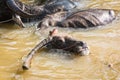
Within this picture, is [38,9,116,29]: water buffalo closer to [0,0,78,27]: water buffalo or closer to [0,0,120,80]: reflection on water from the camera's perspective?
[0,0,120,80]: reflection on water

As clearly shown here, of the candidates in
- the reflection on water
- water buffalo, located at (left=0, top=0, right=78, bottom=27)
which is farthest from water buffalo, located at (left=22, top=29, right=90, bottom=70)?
water buffalo, located at (left=0, top=0, right=78, bottom=27)

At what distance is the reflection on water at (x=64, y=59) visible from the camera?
4426 millimetres

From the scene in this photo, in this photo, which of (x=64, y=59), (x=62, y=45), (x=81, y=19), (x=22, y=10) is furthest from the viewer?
(x=22, y=10)

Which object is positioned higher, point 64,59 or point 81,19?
point 81,19

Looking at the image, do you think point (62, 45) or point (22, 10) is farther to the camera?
point (22, 10)

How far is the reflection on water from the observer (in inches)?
174

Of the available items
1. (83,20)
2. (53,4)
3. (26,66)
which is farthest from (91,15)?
(26,66)

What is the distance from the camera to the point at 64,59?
189 inches

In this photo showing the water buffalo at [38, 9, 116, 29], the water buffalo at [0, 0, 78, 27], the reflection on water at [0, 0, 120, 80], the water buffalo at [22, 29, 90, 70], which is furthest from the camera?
the water buffalo at [0, 0, 78, 27]

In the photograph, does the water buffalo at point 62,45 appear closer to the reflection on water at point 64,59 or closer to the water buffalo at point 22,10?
the reflection on water at point 64,59

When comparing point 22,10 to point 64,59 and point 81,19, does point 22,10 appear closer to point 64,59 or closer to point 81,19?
point 81,19

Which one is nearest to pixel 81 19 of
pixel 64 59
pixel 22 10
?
pixel 22 10

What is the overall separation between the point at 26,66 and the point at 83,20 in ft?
6.13

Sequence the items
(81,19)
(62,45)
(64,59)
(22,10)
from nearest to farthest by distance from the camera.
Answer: (64,59), (62,45), (81,19), (22,10)
